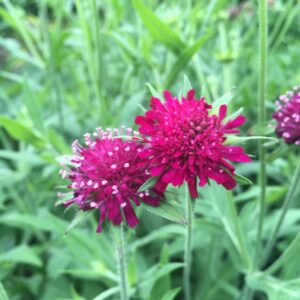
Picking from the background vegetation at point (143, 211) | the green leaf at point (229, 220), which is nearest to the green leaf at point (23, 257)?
the background vegetation at point (143, 211)

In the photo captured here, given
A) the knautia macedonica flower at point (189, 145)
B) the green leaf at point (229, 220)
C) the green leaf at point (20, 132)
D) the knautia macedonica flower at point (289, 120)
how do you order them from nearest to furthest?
the knautia macedonica flower at point (189, 145) → the knautia macedonica flower at point (289, 120) → the green leaf at point (229, 220) → the green leaf at point (20, 132)

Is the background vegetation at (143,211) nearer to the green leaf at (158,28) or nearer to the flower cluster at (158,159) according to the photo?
the green leaf at (158,28)

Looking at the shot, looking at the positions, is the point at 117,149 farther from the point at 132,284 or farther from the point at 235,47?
the point at 235,47

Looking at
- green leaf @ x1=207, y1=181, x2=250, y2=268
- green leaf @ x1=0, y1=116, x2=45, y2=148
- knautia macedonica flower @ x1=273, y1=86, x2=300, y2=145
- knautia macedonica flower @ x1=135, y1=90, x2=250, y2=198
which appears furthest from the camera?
green leaf @ x1=0, y1=116, x2=45, y2=148

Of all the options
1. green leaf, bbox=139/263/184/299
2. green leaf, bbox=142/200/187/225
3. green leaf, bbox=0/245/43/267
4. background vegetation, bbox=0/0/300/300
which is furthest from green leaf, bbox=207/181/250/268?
green leaf, bbox=0/245/43/267

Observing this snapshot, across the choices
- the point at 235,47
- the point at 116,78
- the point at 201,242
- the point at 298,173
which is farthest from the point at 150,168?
the point at 116,78

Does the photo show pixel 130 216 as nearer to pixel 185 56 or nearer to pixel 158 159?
pixel 158 159

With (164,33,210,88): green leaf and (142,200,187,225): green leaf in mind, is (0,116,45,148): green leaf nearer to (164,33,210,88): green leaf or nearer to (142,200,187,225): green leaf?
(164,33,210,88): green leaf
